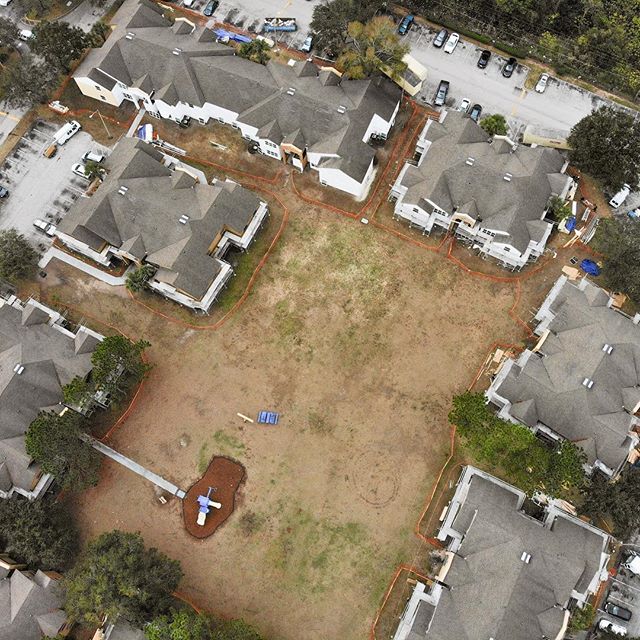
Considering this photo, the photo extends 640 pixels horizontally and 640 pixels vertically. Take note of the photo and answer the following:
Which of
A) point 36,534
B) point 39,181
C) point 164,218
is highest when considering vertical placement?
point 164,218

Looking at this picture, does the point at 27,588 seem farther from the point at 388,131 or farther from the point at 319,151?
the point at 388,131

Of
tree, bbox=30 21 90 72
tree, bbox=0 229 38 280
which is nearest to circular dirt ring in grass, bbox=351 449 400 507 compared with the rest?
tree, bbox=0 229 38 280

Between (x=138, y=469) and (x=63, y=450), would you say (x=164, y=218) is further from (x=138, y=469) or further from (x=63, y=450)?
(x=138, y=469)

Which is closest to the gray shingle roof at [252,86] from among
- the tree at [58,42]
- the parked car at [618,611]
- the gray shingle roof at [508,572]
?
the tree at [58,42]

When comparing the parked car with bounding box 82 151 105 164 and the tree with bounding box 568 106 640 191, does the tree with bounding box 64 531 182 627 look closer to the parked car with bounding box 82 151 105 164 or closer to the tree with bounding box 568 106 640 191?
the parked car with bounding box 82 151 105 164

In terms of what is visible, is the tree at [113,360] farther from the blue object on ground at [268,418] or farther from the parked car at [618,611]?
the parked car at [618,611]

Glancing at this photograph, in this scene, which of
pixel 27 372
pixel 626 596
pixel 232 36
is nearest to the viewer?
pixel 626 596

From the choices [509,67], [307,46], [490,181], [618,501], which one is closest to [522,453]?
[618,501]

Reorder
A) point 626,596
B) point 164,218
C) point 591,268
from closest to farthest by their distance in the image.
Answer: point 626,596, point 164,218, point 591,268
